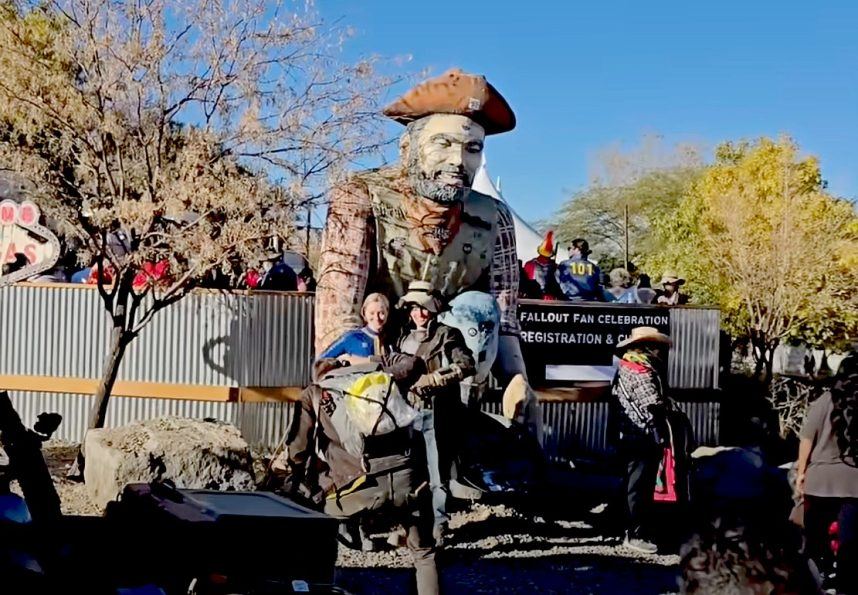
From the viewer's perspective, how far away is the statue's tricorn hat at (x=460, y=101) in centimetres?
688

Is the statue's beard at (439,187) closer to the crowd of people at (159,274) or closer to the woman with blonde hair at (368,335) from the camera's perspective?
the woman with blonde hair at (368,335)

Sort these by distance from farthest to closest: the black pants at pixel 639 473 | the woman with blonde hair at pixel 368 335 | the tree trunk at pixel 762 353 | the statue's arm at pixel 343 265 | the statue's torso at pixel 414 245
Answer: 1. the tree trunk at pixel 762 353
2. the black pants at pixel 639 473
3. the statue's torso at pixel 414 245
4. the statue's arm at pixel 343 265
5. the woman with blonde hair at pixel 368 335

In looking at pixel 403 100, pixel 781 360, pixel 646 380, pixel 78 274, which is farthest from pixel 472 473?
pixel 781 360

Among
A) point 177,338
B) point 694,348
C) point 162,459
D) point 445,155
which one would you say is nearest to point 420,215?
point 445,155

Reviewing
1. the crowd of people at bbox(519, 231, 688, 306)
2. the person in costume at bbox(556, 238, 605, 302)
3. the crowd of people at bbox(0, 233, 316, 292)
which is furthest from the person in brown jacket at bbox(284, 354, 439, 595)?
the person in costume at bbox(556, 238, 605, 302)

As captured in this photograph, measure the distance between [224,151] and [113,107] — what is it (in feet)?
2.84

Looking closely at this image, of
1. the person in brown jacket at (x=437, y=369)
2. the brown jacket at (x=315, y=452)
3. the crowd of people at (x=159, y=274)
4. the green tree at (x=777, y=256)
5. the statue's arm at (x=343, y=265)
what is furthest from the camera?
the green tree at (x=777, y=256)

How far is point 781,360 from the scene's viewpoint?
16219 mm

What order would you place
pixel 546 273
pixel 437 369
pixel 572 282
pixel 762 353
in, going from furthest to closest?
pixel 762 353 < pixel 572 282 < pixel 546 273 < pixel 437 369

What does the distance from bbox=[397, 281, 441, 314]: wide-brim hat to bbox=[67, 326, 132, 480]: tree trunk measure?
290 centimetres

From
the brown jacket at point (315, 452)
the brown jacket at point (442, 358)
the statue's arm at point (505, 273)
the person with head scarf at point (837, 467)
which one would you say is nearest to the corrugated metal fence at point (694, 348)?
the statue's arm at point (505, 273)

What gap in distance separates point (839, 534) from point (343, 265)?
333cm

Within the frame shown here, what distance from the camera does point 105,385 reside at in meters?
8.75

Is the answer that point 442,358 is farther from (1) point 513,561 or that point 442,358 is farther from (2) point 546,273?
(2) point 546,273
